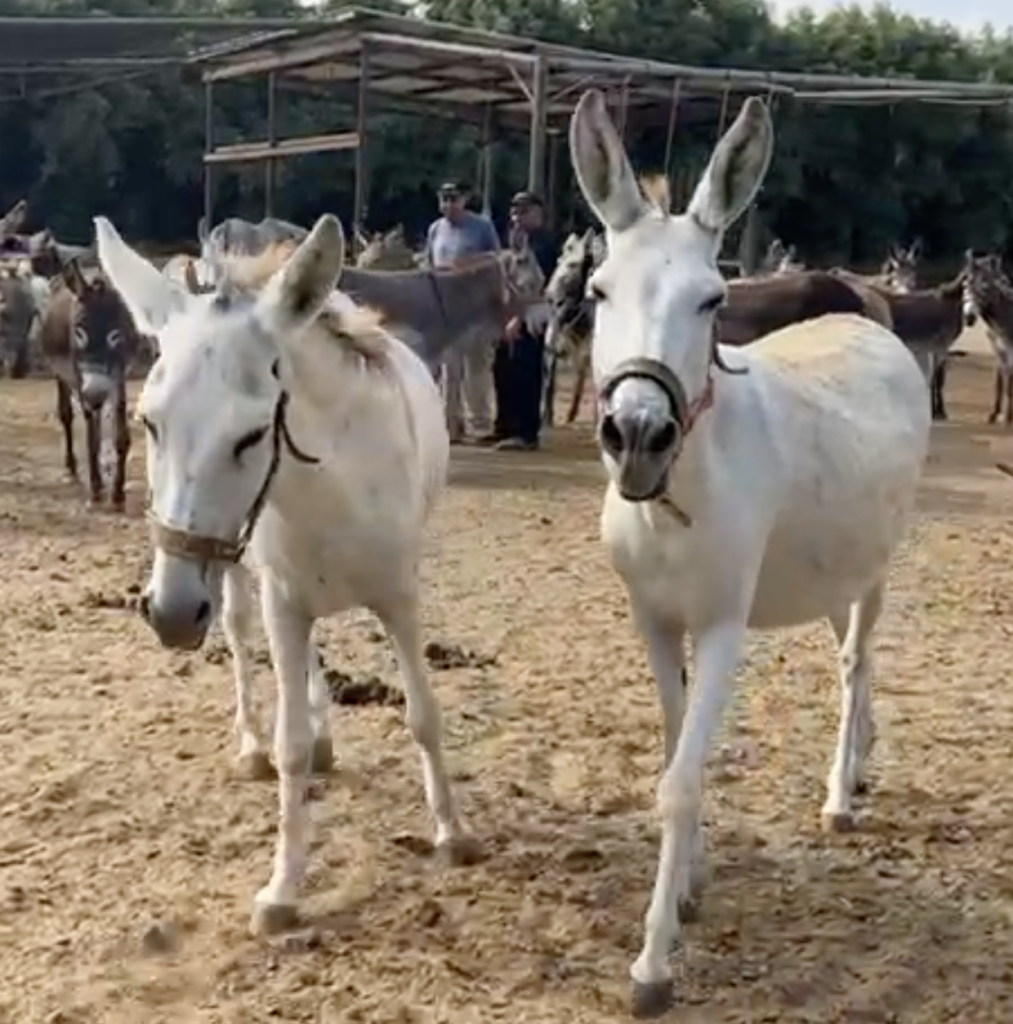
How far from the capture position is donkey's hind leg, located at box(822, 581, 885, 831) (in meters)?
5.25

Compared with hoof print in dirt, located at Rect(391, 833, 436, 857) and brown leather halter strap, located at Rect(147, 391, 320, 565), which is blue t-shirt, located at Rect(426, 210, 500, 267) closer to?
hoof print in dirt, located at Rect(391, 833, 436, 857)

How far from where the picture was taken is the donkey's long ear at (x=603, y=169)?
396 centimetres

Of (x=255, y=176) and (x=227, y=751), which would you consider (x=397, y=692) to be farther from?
(x=255, y=176)

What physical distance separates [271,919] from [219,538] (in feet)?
3.76

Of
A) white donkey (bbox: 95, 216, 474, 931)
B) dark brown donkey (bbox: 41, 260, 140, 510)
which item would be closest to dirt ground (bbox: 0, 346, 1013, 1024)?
white donkey (bbox: 95, 216, 474, 931)

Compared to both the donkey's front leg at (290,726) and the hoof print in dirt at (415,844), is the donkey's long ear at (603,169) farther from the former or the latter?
the hoof print in dirt at (415,844)

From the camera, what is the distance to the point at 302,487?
4.30 metres

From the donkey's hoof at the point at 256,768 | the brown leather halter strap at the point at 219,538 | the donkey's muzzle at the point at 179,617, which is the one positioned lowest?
the donkey's hoof at the point at 256,768

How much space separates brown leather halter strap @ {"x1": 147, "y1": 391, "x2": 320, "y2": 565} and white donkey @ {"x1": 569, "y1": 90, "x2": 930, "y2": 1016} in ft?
2.33

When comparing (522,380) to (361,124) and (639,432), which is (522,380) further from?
(639,432)

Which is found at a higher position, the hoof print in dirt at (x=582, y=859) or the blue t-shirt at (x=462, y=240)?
the blue t-shirt at (x=462, y=240)

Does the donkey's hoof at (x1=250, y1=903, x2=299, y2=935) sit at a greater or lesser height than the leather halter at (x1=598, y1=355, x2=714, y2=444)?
lesser

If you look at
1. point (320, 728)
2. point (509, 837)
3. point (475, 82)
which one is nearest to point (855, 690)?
point (509, 837)

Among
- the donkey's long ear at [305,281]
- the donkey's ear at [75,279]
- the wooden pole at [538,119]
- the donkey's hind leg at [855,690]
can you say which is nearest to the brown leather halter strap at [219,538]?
the donkey's long ear at [305,281]
